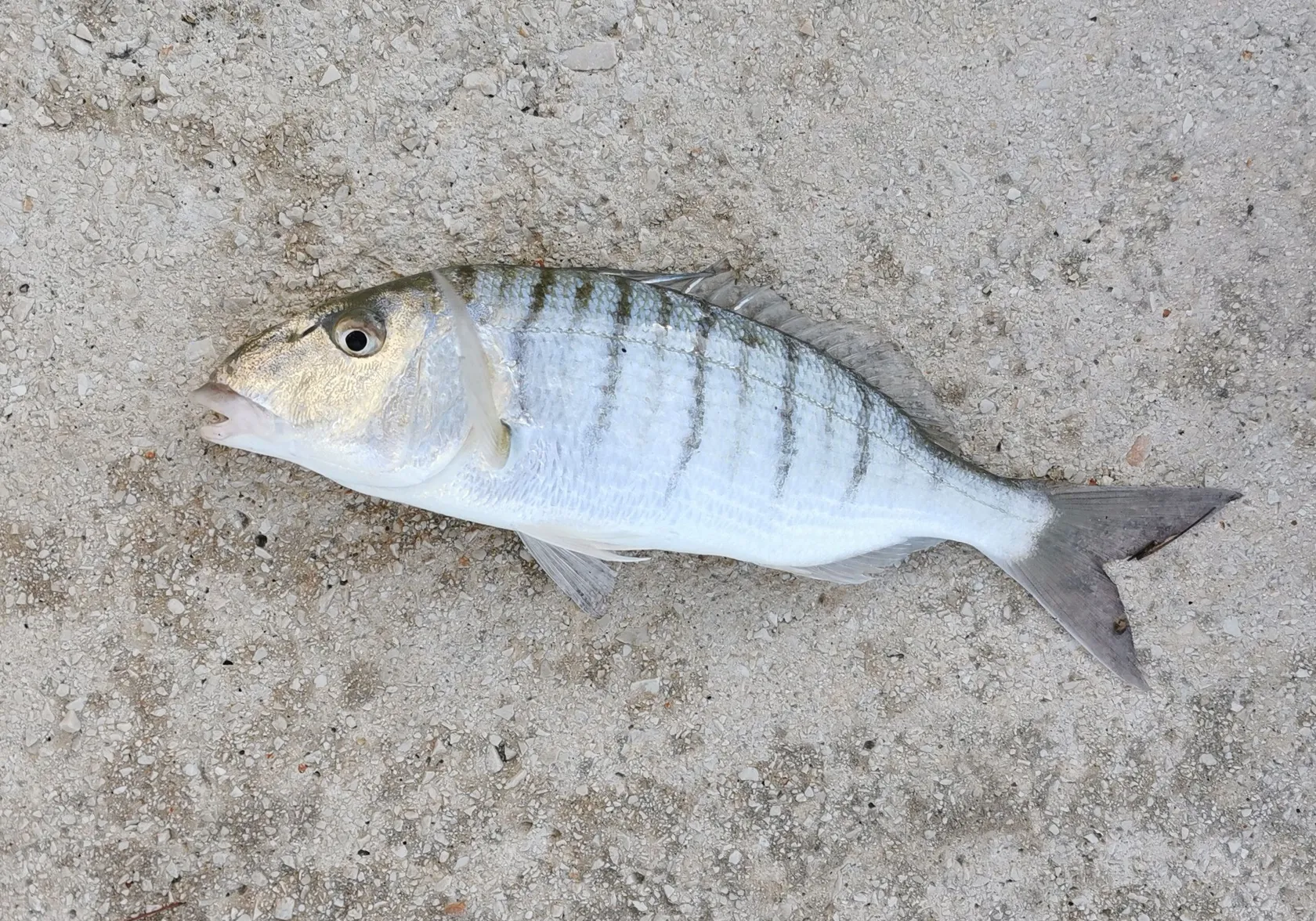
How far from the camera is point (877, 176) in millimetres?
2402

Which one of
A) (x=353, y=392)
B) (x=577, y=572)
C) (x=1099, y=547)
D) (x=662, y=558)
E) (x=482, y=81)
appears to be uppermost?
(x=482, y=81)

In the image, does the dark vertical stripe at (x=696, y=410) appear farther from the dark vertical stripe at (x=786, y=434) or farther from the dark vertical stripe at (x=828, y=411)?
the dark vertical stripe at (x=828, y=411)

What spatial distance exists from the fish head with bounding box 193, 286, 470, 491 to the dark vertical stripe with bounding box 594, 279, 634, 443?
0.32 m

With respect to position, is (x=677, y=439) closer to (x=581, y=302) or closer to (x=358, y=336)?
(x=581, y=302)

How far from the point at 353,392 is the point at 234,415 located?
27cm

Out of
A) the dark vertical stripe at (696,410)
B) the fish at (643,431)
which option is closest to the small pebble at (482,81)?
the fish at (643,431)

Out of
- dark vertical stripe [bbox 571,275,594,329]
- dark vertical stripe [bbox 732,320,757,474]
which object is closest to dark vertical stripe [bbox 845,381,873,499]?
dark vertical stripe [bbox 732,320,757,474]

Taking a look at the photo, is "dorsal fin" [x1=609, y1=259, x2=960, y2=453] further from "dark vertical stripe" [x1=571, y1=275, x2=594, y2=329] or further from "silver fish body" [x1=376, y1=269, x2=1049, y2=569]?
"dark vertical stripe" [x1=571, y1=275, x2=594, y2=329]

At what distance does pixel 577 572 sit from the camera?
217 cm

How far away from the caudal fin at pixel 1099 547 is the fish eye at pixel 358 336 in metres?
1.80

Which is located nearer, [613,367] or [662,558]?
[613,367]

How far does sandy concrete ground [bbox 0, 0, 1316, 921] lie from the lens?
226 cm

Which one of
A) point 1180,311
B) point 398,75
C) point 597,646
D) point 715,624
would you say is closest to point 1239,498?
point 1180,311

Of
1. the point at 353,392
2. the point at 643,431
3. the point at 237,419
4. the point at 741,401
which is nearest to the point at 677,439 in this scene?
the point at 643,431
